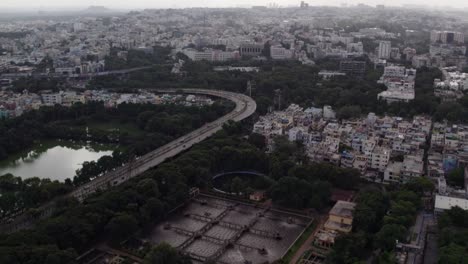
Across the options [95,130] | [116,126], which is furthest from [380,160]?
[116,126]

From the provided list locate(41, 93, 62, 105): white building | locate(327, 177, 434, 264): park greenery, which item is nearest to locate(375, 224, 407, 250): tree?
locate(327, 177, 434, 264): park greenery

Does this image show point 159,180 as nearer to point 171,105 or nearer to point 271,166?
point 271,166

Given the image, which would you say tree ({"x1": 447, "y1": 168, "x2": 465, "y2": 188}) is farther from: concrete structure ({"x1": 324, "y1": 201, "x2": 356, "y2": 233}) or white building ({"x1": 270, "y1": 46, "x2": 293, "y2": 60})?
white building ({"x1": 270, "y1": 46, "x2": 293, "y2": 60})

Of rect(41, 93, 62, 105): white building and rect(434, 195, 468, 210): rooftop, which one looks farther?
rect(41, 93, 62, 105): white building

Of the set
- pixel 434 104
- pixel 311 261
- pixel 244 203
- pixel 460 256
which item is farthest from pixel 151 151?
pixel 434 104

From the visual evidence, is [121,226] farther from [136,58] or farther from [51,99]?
[136,58]

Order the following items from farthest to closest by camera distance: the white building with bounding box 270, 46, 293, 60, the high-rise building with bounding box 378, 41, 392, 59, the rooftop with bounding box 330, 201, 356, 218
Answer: the white building with bounding box 270, 46, 293, 60 < the high-rise building with bounding box 378, 41, 392, 59 < the rooftop with bounding box 330, 201, 356, 218

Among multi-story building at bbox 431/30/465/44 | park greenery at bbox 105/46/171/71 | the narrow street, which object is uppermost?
multi-story building at bbox 431/30/465/44
